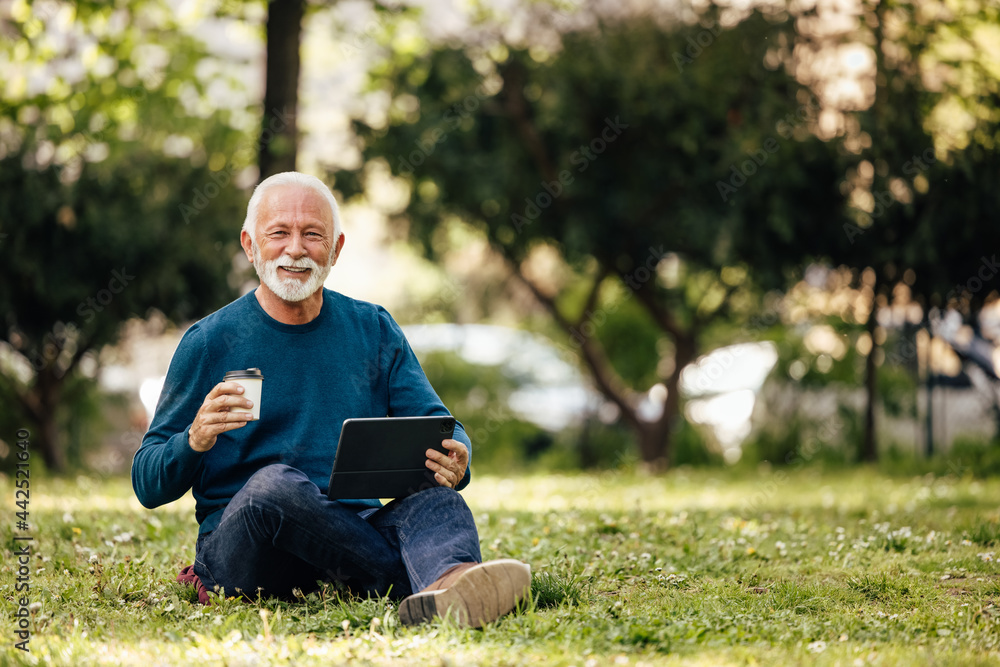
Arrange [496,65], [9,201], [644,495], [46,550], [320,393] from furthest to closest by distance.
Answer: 1. [496,65]
2. [9,201]
3. [644,495]
4. [46,550]
5. [320,393]

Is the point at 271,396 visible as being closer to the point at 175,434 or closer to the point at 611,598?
the point at 175,434

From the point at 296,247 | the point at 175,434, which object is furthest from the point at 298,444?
the point at 296,247

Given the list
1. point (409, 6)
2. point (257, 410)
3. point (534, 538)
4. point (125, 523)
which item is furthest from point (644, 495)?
point (409, 6)

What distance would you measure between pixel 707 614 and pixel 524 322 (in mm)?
11146

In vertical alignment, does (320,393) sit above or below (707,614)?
above

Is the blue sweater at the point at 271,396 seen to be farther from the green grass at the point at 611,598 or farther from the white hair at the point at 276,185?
the green grass at the point at 611,598

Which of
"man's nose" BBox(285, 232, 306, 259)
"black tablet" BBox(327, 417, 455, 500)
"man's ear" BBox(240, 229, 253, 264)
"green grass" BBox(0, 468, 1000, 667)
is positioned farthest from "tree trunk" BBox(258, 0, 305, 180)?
"black tablet" BBox(327, 417, 455, 500)

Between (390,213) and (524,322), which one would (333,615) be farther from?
(524,322)

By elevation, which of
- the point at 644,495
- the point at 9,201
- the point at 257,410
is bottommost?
the point at 644,495

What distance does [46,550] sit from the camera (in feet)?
15.9

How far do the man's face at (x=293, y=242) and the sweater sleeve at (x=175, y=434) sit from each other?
0.37 meters

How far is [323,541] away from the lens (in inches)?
138

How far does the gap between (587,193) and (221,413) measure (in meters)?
7.87

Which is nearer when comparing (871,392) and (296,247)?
(296,247)
